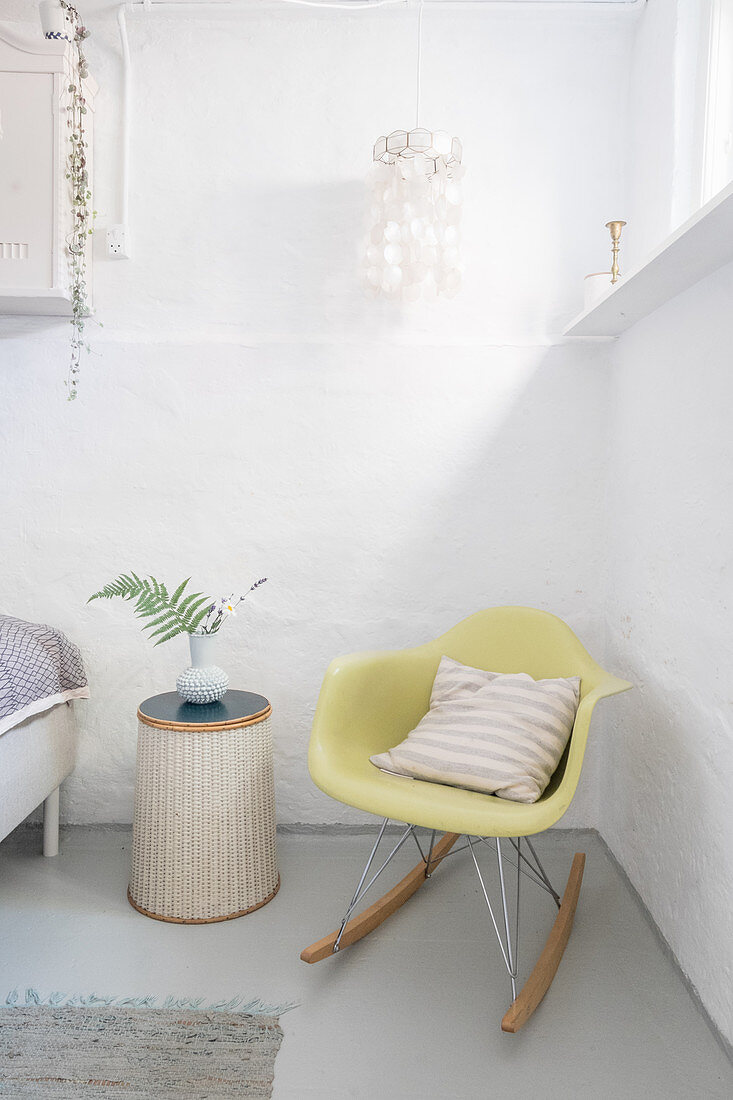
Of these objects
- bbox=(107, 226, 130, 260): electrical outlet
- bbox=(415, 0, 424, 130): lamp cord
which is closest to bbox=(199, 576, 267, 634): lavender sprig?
bbox=(107, 226, 130, 260): electrical outlet

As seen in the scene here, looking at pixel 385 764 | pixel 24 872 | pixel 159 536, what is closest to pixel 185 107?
pixel 159 536

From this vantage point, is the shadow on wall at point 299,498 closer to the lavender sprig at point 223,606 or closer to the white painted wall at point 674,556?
the lavender sprig at point 223,606

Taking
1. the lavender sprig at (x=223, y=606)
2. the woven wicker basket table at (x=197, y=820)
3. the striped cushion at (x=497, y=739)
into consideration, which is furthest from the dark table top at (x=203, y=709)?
the striped cushion at (x=497, y=739)

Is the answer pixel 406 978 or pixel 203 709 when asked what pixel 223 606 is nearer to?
pixel 203 709

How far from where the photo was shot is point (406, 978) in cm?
183

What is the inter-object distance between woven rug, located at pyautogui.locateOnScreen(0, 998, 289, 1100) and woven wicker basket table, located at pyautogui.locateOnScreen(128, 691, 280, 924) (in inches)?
14.3

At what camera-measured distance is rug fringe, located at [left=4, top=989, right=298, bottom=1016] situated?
5.57 ft

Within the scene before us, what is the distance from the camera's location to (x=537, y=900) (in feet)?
7.18

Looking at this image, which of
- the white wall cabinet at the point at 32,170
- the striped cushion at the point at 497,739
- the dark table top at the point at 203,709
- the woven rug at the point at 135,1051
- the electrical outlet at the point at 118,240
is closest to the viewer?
the woven rug at the point at 135,1051

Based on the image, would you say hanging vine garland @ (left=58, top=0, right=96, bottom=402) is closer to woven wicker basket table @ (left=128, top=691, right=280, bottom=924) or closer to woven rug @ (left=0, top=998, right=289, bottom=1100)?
woven wicker basket table @ (left=128, top=691, right=280, bottom=924)

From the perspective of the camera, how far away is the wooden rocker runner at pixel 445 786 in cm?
168

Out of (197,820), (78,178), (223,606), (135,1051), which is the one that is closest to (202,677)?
(223,606)

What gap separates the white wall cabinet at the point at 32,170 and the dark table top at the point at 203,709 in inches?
47.5

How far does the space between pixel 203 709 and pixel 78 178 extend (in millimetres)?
1602
